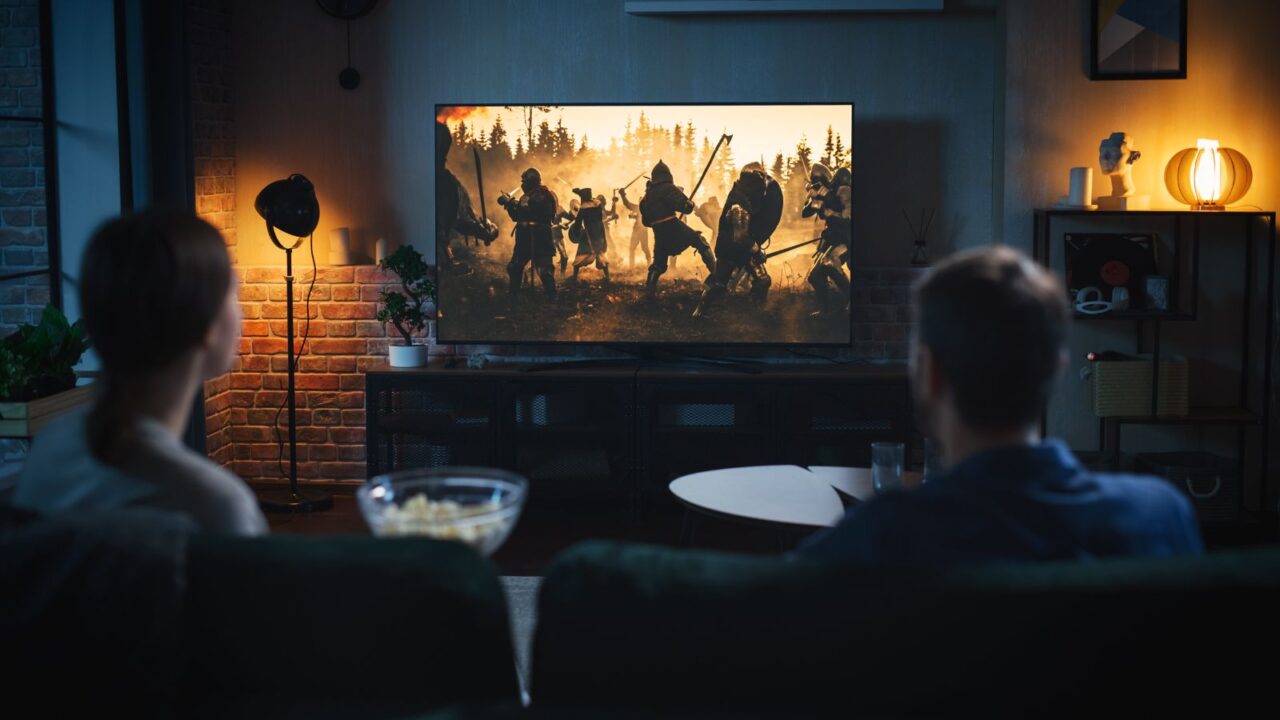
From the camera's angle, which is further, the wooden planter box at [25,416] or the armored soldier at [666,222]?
the armored soldier at [666,222]

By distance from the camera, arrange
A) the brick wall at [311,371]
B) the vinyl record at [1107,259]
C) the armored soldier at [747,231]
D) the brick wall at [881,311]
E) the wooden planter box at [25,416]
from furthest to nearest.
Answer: the brick wall at [311,371], the brick wall at [881,311], the armored soldier at [747,231], the vinyl record at [1107,259], the wooden planter box at [25,416]

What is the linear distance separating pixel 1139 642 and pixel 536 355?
4.28 meters

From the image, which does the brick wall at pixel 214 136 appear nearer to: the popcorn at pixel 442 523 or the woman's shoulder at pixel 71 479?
the woman's shoulder at pixel 71 479

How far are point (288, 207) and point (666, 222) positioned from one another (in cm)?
151

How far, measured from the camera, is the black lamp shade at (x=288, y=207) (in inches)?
192

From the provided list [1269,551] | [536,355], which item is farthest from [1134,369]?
[1269,551]

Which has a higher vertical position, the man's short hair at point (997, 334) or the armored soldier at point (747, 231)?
the armored soldier at point (747, 231)

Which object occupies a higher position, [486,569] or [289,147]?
[289,147]

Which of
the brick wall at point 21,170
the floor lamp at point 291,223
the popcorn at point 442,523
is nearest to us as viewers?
the popcorn at point 442,523

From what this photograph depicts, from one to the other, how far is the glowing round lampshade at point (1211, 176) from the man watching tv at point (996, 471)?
349cm

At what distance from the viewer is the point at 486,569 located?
4.27 feet

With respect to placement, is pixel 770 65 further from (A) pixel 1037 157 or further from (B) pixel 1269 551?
(B) pixel 1269 551

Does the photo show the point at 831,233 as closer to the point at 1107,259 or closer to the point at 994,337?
the point at 1107,259

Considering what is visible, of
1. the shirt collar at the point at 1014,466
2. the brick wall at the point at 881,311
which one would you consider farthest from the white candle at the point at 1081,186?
the shirt collar at the point at 1014,466
